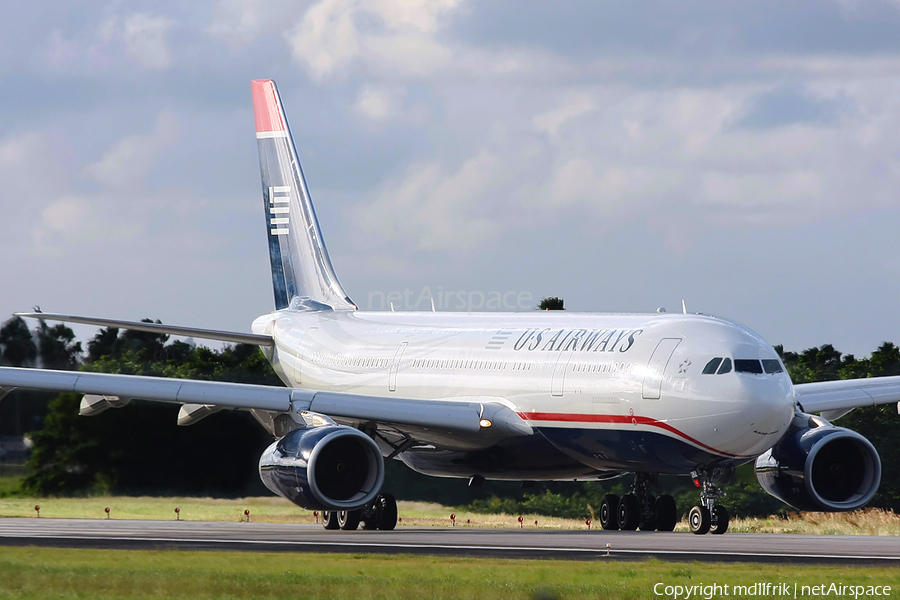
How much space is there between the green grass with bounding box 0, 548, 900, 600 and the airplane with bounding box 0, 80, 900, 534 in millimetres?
6035

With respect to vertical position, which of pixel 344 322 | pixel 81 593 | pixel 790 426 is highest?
pixel 344 322

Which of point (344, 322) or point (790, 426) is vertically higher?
point (344, 322)

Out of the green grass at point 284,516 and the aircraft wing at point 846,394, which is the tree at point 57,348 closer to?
the green grass at point 284,516

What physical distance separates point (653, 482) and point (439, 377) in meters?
5.03

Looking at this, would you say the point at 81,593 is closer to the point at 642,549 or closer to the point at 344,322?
the point at 642,549

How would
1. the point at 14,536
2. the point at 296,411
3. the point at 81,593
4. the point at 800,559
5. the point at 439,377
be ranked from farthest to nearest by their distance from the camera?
the point at 439,377, the point at 296,411, the point at 14,536, the point at 800,559, the point at 81,593

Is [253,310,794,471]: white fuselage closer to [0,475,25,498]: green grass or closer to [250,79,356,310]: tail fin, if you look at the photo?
[250,79,356,310]: tail fin

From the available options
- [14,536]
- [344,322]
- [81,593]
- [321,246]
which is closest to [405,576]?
[81,593]

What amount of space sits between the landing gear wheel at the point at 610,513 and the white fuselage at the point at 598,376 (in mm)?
1722

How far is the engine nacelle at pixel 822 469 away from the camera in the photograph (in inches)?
1045

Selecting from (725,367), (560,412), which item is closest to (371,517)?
(560,412)

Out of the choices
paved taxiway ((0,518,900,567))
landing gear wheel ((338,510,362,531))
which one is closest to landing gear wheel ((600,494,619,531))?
paved taxiway ((0,518,900,567))

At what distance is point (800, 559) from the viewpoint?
20.2 m

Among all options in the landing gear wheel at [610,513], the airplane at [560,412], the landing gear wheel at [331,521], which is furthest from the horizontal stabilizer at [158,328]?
the landing gear wheel at [610,513]
